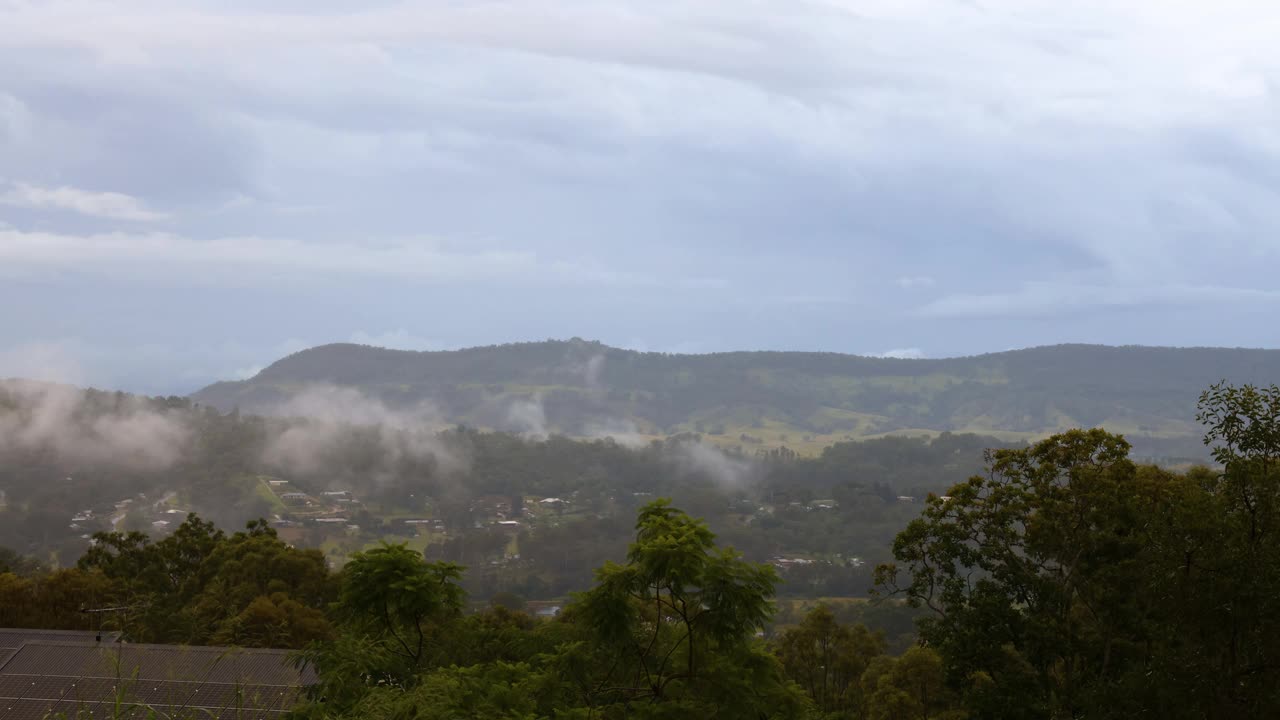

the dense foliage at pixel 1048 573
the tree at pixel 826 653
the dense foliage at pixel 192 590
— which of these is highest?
the dense foliage at pixel 1048 573

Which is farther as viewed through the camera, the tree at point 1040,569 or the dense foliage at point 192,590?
the dense foliage at point 192,590

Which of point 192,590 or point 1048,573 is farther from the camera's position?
point 192,590

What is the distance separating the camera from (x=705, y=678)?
1571 centimetres

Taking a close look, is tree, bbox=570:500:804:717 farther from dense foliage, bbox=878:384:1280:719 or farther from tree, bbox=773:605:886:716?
tree, bbox=773:605:886:716

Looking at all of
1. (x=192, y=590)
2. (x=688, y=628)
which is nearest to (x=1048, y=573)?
(x=688, y=628)

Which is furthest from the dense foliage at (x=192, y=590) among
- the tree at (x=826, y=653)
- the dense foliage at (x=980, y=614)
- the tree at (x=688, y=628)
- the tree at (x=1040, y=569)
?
the tree at (x=688, y=628)

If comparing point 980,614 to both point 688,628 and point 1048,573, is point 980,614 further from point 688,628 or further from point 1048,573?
point 688,628

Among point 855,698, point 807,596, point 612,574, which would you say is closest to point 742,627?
point 612,574

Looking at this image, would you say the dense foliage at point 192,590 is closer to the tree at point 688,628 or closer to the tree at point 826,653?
the tree at point 826,653

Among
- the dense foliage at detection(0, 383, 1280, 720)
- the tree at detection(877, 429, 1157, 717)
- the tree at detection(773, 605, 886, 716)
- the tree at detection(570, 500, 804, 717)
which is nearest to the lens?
the dense foliage at detection(0, 383, 1280, 720)

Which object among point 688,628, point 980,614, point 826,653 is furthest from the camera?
point 826,653

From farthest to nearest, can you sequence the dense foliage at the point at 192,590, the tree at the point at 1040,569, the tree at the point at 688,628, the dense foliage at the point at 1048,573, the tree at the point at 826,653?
the dense foliage at the point at 192,590 < the tree at the point at 826,653 < the tree at the point at 1040,569 < the dense foliage at the point at 1048,573 < the tree at the point at 688,628

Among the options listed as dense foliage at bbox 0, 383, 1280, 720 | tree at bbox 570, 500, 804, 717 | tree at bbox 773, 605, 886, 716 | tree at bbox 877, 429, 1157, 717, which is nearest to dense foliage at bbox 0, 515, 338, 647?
tree at bbox 773, 605, 886, 716

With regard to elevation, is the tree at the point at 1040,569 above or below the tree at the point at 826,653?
above
